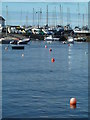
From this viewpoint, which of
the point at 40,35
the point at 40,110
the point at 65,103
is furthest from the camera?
the point at 40,35

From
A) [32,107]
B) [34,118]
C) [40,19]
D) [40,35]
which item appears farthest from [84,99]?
[40,19]

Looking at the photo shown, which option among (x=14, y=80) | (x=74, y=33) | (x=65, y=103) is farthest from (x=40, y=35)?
(x=65, y=103)

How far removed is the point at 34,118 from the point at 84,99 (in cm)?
607

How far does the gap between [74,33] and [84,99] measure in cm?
15977

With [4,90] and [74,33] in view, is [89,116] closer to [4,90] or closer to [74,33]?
[4,90]

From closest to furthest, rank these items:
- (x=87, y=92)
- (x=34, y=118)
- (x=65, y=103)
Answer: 1. (x=34, y=118)
2. (x=65, y=103)
3. (x=87, y=92)

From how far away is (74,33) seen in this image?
7372 inches

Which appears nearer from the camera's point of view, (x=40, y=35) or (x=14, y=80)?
(x=14, y=80)

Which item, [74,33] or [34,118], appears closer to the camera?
[34,118]

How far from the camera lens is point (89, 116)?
77.4ft

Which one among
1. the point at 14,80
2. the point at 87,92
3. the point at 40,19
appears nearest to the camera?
the point at 87,92

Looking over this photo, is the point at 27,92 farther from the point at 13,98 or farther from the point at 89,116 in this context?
the point at 89,116

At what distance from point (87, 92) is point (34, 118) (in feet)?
28.9

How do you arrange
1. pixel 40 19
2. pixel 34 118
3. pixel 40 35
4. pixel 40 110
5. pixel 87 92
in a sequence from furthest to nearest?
1. pixel 40 19
2. pixel 40 35
3. pixel 87 92
4. pixel 40 110
5. pixel 34 118
